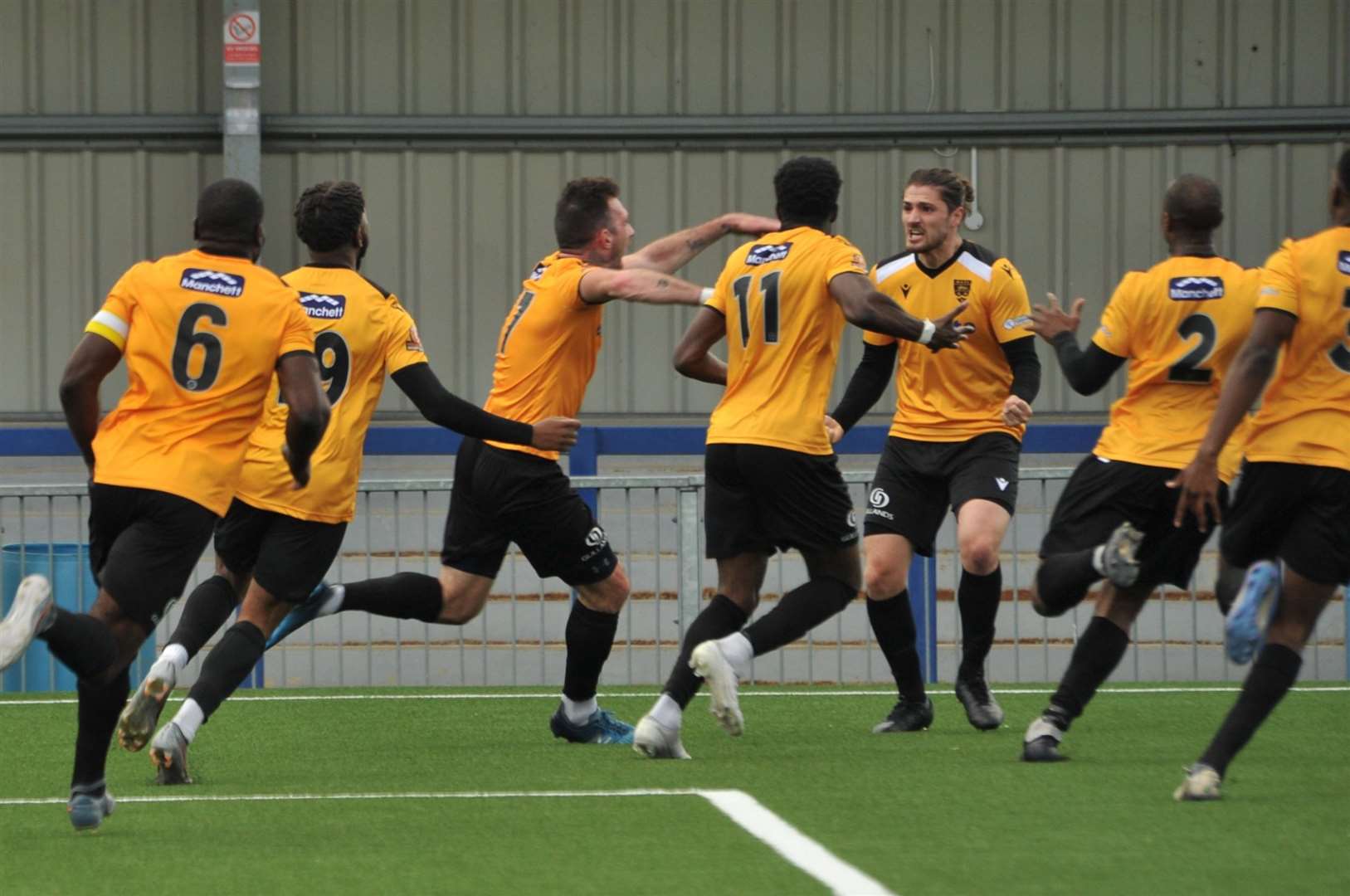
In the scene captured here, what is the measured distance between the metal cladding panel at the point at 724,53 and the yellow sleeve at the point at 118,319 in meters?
11.1

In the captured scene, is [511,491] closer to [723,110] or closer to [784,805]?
[784,805]

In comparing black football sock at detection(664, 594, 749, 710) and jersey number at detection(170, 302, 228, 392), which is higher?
jersey number at detection(170, 302, 228, 392)

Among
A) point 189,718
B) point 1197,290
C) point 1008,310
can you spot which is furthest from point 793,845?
point 1008,310

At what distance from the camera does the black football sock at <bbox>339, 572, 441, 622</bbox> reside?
25.8 feet

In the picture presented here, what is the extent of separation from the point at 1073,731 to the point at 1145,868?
3157 mm

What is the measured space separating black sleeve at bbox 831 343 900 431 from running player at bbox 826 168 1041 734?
10 mm

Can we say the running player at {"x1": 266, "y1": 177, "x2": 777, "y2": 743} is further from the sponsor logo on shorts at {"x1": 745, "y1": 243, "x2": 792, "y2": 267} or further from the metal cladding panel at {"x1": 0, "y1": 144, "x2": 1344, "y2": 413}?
the metal cladding panel at {"x1": 0, "y1": 144, "x2": 1344, "y2": 413}

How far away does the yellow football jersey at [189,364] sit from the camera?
5.66 m

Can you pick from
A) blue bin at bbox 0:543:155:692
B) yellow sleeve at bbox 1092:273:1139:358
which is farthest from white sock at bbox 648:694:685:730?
blue bin at bbox 0:543:155:692

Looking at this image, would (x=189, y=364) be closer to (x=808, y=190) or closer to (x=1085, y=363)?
(x=808, y=190)

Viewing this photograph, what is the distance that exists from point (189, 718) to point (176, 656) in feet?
0.70

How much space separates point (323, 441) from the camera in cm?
703

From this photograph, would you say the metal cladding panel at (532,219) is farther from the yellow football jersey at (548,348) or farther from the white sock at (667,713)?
the white sock at (667,713)

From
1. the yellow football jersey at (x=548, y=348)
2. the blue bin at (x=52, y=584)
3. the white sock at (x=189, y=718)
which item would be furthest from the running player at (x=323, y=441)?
the blue bin at (x=52, y=584)
